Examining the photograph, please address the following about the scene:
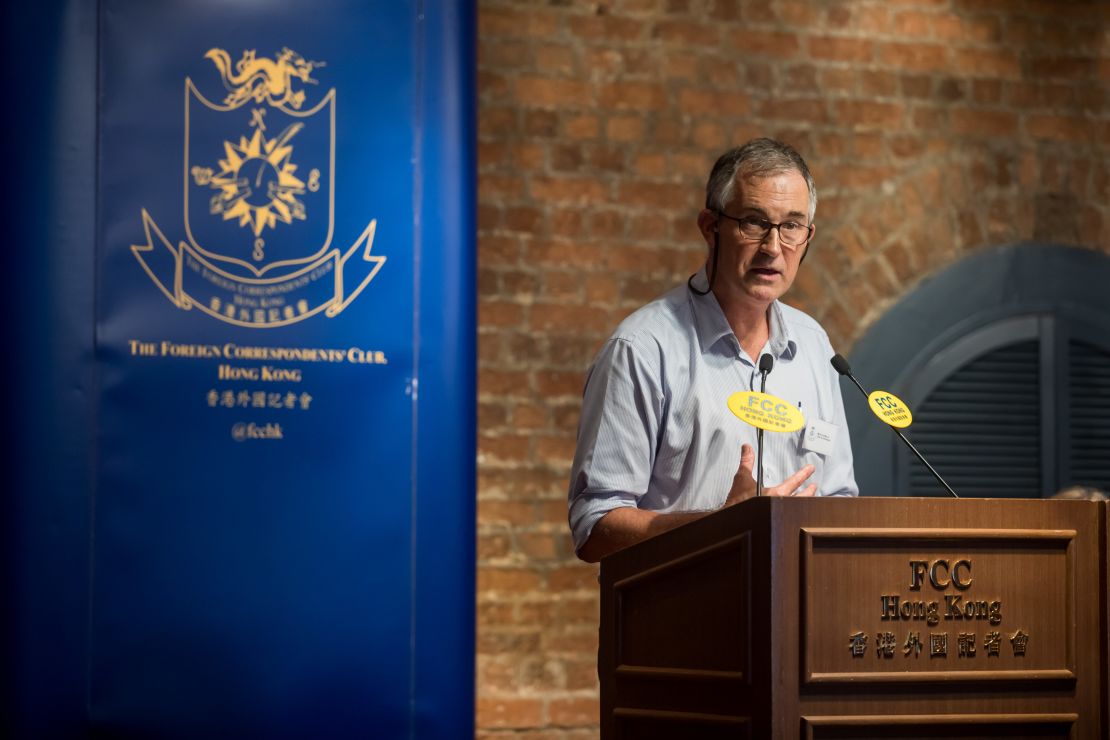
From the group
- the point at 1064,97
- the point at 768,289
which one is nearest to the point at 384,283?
the point at 768,289

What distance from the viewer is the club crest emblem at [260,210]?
2539mm

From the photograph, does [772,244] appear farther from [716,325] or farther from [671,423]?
[671,423]

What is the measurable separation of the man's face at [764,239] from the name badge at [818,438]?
26cm

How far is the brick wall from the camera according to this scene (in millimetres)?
3994

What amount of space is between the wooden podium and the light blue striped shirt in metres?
0.57

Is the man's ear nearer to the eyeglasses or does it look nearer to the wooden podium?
the eyeglasses

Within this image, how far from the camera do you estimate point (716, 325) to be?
2.71m

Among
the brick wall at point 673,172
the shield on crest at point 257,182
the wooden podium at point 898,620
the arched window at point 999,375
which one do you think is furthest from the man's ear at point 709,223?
the arched window at point 999,375

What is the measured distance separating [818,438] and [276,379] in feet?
3.41

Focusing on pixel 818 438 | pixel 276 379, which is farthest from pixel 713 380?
pixel 276 379

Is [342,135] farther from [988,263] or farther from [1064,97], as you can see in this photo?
[1064,97]

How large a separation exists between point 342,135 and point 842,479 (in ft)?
3.91

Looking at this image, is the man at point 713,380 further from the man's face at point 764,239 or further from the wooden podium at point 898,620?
the wooden podium at point 898,620

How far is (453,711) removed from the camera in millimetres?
2619
